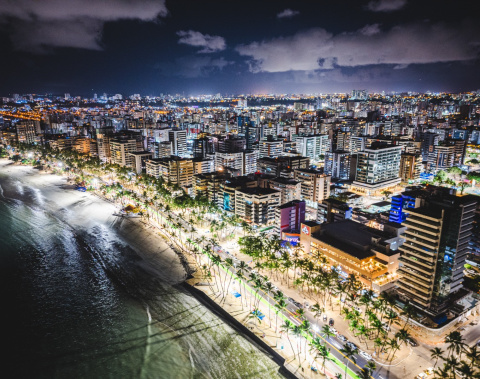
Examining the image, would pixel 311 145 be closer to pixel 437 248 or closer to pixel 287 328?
pixel 437 248

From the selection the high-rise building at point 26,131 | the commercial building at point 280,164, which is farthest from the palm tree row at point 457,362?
the high-rise building at point 26,131

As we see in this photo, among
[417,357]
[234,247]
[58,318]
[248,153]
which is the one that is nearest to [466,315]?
[417,357]

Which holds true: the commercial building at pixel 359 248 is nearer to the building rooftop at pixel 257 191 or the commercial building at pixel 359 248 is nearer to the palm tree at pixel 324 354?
the building rooftop at pixel 257 191

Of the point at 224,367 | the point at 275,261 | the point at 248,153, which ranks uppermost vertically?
the point at 248,153

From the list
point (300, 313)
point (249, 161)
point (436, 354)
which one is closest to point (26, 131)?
point (249, 161)

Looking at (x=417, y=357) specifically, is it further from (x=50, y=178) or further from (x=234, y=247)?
(x=50, y=178)

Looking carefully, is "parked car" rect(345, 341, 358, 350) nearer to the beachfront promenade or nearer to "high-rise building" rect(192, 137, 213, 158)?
the beachfront promenade
